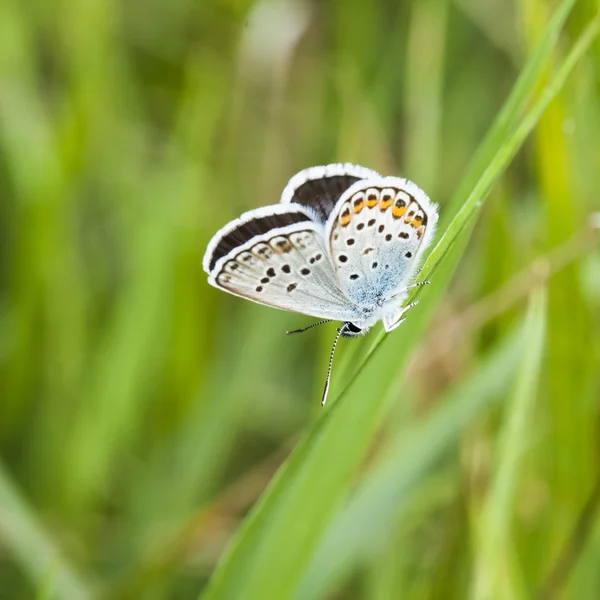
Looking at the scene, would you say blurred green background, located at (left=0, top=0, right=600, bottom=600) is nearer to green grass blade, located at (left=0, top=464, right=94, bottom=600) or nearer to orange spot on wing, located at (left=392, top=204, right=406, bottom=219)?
green grass blade, located at (left=0, top=464, right=94, bottom=600)

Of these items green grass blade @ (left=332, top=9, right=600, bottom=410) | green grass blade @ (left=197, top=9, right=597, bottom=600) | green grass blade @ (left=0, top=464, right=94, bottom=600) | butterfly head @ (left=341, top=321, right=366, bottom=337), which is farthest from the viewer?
green grass blade @ (left=0, top=464, right=94, bottom=600)

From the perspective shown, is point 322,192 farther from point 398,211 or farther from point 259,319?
point 259,319

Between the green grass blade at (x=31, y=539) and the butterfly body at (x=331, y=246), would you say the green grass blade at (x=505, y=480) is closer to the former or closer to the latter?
the butterfly body at (x=331, y=246)

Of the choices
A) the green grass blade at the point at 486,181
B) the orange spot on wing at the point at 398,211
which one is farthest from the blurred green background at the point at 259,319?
the orange spot on wing at the point at 398,211

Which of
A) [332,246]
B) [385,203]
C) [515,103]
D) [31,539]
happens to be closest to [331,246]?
[332,246]

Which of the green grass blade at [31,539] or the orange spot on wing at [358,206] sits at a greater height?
the orange spot on wing at [358,206]

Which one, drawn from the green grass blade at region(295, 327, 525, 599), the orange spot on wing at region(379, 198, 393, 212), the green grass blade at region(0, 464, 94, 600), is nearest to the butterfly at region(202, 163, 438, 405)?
the orange spot on wing at region(379, 198, 393, 212)
